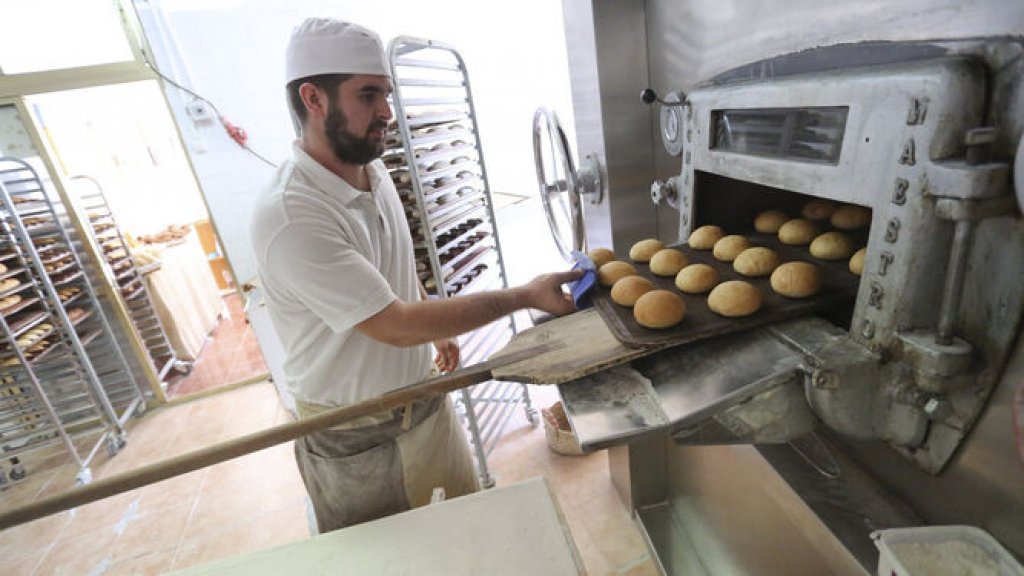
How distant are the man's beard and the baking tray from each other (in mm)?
922

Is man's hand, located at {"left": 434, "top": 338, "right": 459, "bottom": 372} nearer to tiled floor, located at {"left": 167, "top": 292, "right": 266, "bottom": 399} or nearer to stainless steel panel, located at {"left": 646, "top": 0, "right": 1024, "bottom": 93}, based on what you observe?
stainless steel panel, located at {"left": 646, "top": 0, "right": 1024, "bottom": 93}

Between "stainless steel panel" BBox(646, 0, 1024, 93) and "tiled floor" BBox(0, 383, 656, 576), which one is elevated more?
"stainless steel panel" BBox(646, 0, 1024, 93)

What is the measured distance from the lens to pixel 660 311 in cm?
92

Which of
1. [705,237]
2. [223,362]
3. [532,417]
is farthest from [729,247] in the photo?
[223,362]

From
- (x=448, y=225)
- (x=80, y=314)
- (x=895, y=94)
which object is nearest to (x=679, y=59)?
(x=895, y=94)

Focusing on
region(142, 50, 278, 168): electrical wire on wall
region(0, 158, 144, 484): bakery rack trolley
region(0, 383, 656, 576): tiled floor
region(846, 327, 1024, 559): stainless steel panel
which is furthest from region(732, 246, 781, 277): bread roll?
region(0, 158, 144, 484): bakery rack trolley

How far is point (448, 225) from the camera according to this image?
8.68ft

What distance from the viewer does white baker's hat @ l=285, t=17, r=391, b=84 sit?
1432 millimetres

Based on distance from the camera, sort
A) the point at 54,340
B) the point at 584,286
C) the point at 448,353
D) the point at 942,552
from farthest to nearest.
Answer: the point at 54,340
the point at 448,353
the point at 584,286
the point at 942,552

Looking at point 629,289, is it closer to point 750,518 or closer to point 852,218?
point 852,218

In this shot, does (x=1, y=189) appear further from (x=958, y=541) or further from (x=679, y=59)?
(x=958, y=541)

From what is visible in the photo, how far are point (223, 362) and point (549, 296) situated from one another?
17.1 feet

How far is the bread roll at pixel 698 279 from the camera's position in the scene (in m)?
1.07

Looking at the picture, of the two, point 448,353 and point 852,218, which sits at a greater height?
point 852,218
